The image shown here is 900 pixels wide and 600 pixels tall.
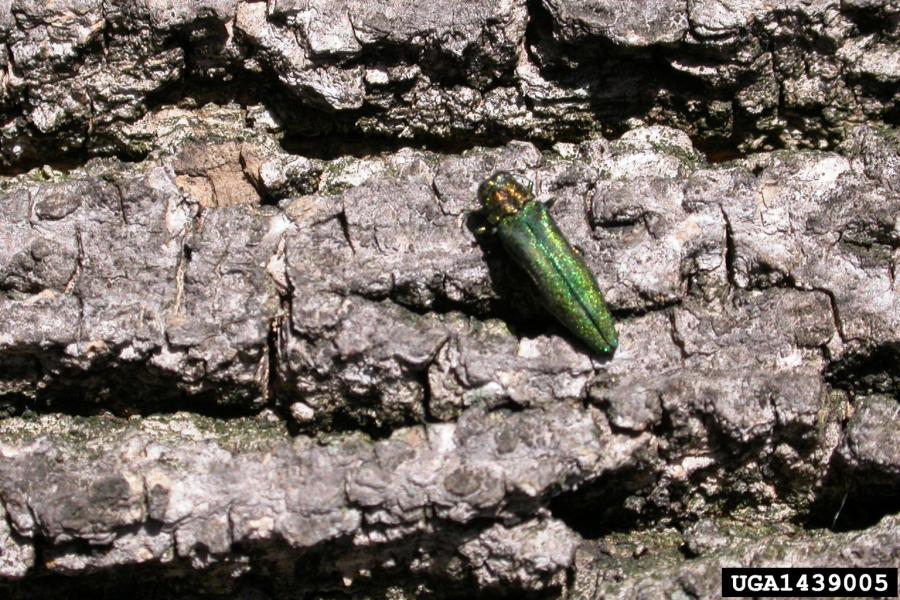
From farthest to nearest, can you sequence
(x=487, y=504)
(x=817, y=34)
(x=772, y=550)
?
(x=817, y=34)
(x=772, y=550)
(x=487, y=504)

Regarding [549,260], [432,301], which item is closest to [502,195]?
[549,260]

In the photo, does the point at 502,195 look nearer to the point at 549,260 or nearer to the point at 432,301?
the point at 549,260

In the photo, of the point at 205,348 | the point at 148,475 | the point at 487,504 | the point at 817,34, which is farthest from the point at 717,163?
the point at 148,475

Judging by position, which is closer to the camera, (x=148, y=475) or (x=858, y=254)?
(x=148, y=475)

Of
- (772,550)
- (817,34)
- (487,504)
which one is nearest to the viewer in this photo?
(487,504)

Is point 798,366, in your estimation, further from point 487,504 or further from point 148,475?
point 148,475
